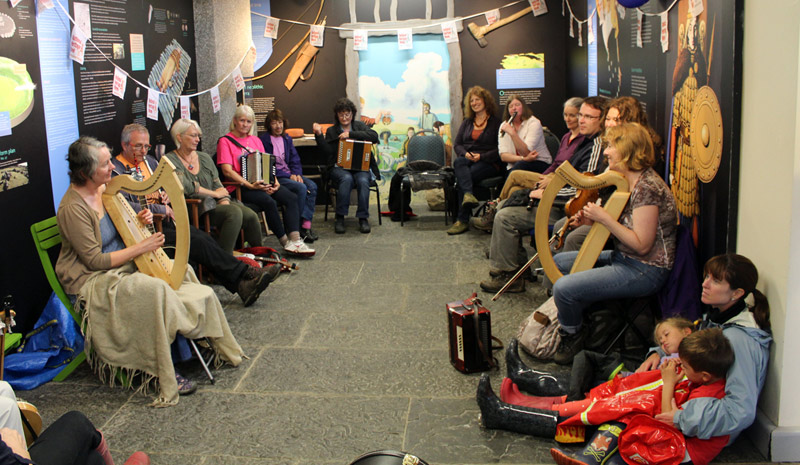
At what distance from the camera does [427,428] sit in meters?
3.32

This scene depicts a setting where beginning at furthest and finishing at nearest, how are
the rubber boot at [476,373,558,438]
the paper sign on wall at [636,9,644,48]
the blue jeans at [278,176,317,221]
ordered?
the blue jeans at [278,176,317,221], the paper sign on wall at [636,9,644,48], the rubber boot at [476,373,558,438]

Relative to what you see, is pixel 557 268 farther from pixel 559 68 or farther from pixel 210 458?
pixel 559 68

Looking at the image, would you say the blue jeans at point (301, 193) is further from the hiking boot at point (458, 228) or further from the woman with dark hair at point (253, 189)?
the hiking boot at point (458, 228)

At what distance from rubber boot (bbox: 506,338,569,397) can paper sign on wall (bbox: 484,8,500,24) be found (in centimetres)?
551

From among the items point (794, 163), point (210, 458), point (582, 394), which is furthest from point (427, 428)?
point (794, 163)

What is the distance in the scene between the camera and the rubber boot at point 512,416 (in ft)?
10.3

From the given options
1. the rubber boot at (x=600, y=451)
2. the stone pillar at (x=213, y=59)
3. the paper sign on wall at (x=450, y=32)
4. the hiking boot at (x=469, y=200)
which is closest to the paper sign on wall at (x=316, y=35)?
the stone pillar at (x=213, y=59)

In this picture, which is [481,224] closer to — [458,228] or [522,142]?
[458,228]

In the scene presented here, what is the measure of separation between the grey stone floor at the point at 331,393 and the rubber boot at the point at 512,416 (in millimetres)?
44

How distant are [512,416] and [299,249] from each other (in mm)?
3482

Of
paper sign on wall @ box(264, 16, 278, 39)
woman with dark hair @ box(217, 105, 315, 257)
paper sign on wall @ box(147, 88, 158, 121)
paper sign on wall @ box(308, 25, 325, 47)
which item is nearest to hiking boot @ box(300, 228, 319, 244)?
woman with dark hair @ box(217, 105, 315, 257)

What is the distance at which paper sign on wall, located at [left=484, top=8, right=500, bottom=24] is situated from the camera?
835 cm

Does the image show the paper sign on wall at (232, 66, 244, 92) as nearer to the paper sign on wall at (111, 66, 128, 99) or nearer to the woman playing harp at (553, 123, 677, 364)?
the paper sign on wall at (111, 66, 128, 99)

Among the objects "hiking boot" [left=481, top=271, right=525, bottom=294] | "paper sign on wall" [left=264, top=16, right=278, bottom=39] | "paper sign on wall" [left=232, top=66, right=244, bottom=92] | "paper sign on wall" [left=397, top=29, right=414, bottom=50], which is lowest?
"hiking boot" [left=481, top=271, right=525, bottom=294]
